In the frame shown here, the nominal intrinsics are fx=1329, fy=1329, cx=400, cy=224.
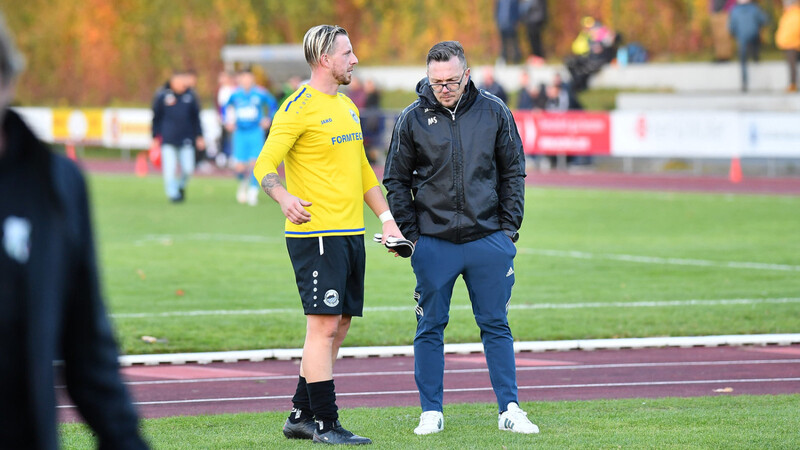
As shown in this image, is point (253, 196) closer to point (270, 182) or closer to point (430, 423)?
point (430, 423)

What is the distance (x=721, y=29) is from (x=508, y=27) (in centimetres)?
585

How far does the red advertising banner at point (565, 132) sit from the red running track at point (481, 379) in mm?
19741

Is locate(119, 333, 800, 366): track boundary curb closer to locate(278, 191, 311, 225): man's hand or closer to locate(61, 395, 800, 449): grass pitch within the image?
locate(61, 395, 800, 449): grass pitch

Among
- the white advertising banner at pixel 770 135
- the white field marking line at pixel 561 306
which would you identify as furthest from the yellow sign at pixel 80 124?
the white field marking line at pixel 561 306

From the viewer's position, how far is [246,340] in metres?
9.67

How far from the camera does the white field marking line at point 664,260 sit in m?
13.6

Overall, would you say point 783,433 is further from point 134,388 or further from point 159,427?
point 134,388

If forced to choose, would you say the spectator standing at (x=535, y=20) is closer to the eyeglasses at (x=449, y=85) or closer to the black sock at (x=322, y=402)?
the eyeglasses at (x=449, y=85)

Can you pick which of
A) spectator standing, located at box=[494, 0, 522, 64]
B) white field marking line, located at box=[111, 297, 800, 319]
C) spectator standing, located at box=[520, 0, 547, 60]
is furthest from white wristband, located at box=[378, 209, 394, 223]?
spectator standing, located at box=[520, 0, 547, 60]

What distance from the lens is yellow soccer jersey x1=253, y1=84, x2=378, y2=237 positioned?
6.16 m

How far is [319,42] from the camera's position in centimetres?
617

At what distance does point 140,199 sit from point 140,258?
9121 millimetres

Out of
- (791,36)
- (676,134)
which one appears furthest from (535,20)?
(676,134)

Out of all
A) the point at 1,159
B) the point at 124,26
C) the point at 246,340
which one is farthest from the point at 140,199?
the point at 124,26
